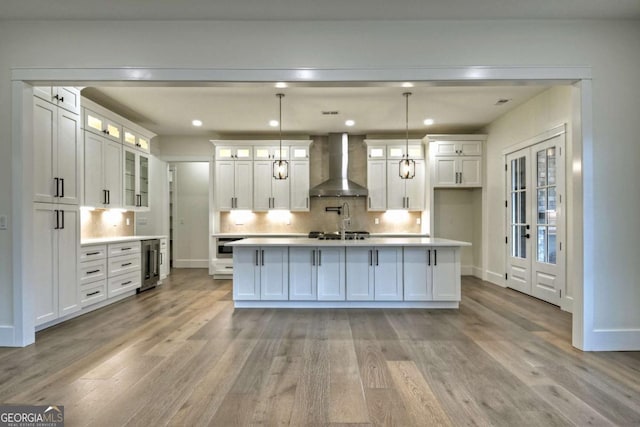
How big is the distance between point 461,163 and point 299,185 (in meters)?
3.17

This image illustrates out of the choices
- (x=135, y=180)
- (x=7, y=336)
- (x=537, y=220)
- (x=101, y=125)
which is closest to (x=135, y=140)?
(x=135, y=180)

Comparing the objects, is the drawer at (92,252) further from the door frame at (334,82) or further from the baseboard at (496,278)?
the baseboard at (496,278)

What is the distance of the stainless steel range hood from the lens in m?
6.66

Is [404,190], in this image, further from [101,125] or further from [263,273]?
[101,125]

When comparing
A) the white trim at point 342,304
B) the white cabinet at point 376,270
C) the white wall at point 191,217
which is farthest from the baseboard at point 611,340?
the white wall at point 191,217

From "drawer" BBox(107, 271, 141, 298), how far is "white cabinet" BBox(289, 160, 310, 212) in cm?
299

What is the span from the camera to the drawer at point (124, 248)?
15.6ft

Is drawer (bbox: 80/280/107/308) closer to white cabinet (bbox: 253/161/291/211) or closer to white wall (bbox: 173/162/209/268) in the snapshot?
white cabinet (bbox: 253/161/291/211)

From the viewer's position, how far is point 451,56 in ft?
9.96

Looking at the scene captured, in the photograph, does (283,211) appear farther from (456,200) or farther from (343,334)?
(343,334)

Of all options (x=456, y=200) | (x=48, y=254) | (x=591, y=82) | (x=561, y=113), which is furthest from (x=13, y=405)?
(x=456, y=200)

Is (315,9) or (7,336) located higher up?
(315,9)

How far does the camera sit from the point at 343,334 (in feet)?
11.2

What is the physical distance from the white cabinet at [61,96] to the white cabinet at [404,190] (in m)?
5.13
